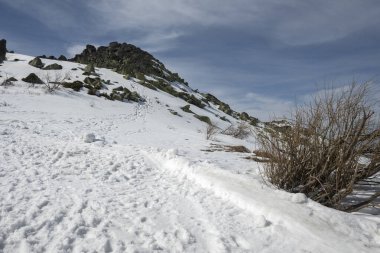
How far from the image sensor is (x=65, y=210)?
4074 mm

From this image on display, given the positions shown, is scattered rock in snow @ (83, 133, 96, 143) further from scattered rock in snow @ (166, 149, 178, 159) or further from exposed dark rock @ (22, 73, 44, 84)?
exposed dark rock @ (22, 73, 44, 84)

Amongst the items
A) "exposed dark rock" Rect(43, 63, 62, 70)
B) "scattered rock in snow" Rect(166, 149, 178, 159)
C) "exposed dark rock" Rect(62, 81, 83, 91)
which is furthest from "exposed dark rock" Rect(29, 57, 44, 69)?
"scattered rock in snow" Rect(166, 149, 178, 159)

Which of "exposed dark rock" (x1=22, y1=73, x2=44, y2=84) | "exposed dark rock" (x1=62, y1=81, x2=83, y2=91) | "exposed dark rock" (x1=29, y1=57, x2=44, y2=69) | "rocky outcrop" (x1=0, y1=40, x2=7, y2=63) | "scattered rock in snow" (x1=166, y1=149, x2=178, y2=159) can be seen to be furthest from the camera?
"rocky outcrop" (x1=0, y1=40, x2=7, y2=63)

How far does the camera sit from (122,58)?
56750 millimetres

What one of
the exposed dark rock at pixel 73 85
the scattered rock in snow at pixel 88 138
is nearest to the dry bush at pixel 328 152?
the scattered rock in snow at pixel 88 138

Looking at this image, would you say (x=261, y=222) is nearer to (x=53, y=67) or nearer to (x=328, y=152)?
(x=328, y=152)

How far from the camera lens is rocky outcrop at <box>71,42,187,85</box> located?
1982 inches

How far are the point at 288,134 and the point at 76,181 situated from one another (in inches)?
135

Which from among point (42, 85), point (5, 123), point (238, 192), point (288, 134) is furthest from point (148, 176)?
point (42, 85)

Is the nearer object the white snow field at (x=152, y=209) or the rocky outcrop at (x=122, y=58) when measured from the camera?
the white snow field at (x=152, y=209)

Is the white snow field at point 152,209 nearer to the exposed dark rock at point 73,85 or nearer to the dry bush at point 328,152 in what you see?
the dry bush at point 328,152

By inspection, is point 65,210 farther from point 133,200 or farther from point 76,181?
point 76,181

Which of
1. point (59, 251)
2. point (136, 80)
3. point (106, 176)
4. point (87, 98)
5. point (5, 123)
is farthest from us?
point (136, 80)

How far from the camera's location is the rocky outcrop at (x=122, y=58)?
50344mm
